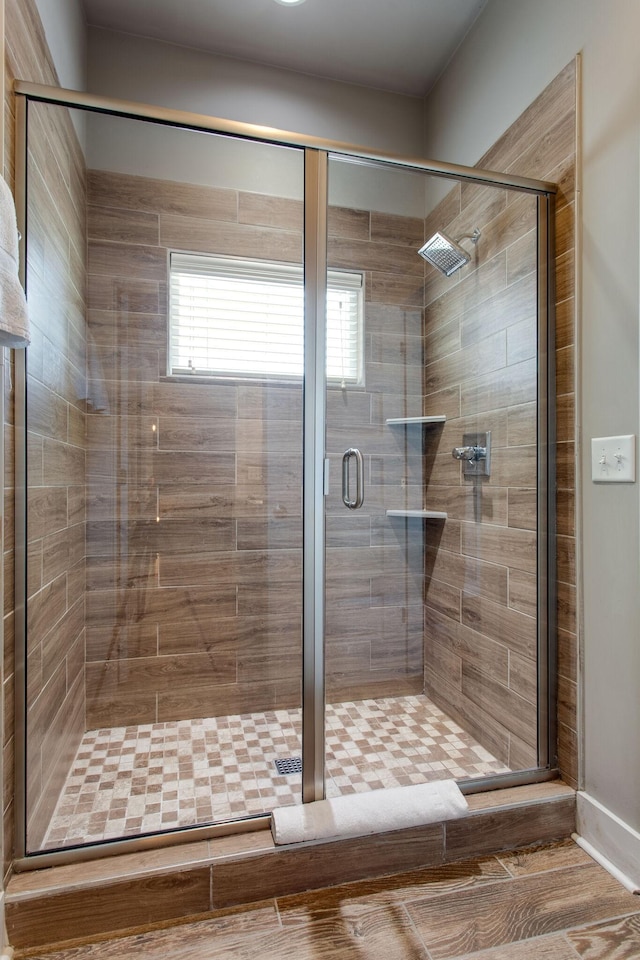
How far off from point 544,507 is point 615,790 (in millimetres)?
800

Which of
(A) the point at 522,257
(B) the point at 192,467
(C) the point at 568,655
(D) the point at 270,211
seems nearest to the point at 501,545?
(C) the point at 568,655

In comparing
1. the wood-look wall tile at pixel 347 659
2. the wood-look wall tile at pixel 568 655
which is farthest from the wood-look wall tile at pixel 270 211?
the wood-look wall tile at pixel 568 655

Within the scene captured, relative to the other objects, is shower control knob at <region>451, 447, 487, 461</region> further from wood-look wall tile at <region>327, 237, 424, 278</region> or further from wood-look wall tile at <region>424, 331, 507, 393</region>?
wood-look wall tile at <region>327, 237, 424, 278</region>

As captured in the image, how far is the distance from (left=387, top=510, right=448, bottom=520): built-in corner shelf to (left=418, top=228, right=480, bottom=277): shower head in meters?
0.81

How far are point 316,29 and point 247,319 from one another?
1.37 meters

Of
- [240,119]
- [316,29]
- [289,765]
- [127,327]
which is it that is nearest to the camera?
[289,765]

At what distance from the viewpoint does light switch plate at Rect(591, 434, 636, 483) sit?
138 centimetres

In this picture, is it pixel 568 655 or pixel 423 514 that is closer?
pixel 568 655

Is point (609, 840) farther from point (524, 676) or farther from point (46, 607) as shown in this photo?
point (46, 607)

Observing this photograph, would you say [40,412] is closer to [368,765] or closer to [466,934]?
[368,765]

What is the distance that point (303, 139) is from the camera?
152 centimetres

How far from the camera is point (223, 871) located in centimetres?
130

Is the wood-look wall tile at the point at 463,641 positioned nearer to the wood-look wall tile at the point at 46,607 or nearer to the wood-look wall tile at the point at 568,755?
the wood-look wall tile at the point at 568,755

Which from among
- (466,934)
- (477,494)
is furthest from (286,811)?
(477,494)
